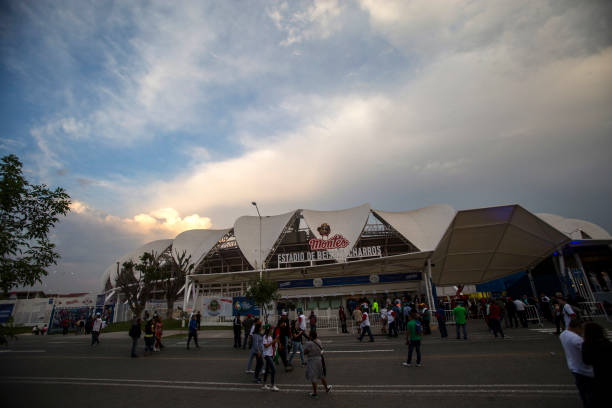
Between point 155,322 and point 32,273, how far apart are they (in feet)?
35.3

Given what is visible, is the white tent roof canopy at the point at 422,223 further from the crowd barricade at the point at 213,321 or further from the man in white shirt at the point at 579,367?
the man in white shirt at the point at 579,367

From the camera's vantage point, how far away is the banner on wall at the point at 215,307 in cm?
2711

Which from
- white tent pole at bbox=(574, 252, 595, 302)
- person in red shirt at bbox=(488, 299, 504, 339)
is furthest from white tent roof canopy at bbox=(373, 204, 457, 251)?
person in red shirt at bbox=(488, 299, 504, 339)

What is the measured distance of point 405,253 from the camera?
2853 cm

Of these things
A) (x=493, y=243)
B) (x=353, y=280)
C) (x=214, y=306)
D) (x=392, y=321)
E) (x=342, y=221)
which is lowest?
(x=392, y=321)

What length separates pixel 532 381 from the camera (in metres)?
6.54

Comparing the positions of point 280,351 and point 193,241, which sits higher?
point 193,241

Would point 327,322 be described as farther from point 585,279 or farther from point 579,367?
point 579,367

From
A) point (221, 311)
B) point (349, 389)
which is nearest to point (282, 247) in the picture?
point (221, 311)

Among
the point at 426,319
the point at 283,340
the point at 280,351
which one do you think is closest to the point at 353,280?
the point at 426,319

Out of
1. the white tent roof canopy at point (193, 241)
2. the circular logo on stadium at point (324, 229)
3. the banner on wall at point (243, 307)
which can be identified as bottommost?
the banner on wall at point (243, 307)

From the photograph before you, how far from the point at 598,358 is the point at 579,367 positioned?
575 millimetres

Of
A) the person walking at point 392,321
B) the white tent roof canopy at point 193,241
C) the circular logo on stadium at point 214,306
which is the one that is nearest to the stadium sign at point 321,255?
the circular logo on stadium at point 214,306

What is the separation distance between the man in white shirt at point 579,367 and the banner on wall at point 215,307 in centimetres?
2678
